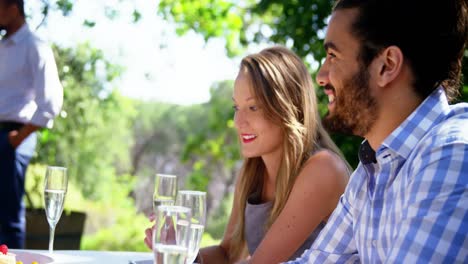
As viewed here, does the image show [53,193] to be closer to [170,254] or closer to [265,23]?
[170,254]

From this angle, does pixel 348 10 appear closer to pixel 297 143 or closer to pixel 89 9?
pixel 297 143

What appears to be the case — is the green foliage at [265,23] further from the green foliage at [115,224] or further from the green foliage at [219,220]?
the green foliage at [115,224]

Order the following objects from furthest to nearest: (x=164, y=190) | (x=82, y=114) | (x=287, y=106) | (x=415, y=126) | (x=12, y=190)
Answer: (x=82, y=114)
(x=12, y=190)
(x=287, y=106)
(x=164, y=190)
(x=415, y=126)

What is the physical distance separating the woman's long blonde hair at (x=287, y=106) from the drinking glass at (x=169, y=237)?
1.12 meters

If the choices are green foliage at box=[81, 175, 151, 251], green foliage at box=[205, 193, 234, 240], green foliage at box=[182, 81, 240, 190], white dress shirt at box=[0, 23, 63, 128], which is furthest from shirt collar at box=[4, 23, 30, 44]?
green foliage at box=[205, 193, 234, 240]

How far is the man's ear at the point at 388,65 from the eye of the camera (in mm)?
1479

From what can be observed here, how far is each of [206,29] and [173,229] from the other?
Result: 5.18 meters

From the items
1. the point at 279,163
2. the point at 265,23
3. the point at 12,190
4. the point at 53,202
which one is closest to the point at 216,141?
the point at 265,23

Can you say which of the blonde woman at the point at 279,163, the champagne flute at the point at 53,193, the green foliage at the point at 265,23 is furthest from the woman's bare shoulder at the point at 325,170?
the green foliage at the point at 265,23

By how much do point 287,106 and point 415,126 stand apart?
0.94m

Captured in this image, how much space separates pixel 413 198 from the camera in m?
1.24

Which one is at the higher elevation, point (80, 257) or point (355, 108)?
point (355, 108)

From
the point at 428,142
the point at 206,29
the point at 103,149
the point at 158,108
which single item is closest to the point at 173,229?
the point at 428,142

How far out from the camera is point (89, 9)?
5.56m
